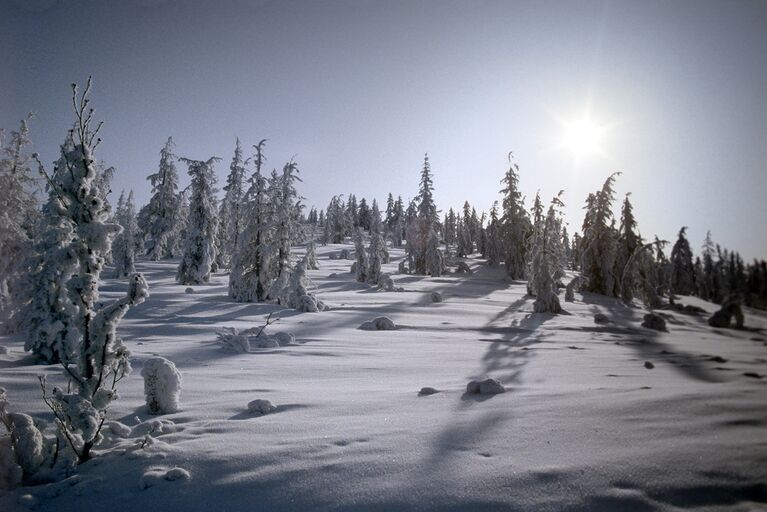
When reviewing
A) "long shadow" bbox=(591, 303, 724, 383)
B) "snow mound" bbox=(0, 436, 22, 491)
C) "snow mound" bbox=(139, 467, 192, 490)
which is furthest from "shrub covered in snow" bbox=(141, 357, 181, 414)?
"long shadow" bbox=(591, 303, 724, 383)

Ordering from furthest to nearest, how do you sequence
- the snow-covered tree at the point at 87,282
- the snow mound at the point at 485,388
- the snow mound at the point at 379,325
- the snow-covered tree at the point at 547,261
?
the snow-covered tree at the point at 547,261 → the snow mound at the point at 379,325 → the snow mound at the point at 485,388 → the snow-covered tree at the point at 87,282

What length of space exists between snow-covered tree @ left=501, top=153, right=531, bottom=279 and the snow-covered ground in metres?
32.1

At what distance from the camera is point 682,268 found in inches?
85.9

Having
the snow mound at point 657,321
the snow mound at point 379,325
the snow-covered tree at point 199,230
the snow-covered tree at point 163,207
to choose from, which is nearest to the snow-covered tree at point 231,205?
the snow-covered tree at point 163,207

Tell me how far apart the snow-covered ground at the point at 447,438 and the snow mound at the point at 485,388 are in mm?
166

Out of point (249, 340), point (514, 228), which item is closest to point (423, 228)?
point (514, 228)

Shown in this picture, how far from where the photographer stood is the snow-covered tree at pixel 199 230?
95.9ft

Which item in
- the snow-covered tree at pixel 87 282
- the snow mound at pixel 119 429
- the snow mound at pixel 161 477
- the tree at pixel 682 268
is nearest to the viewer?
the tree at pixel 682 268

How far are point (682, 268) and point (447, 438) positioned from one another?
2.55m

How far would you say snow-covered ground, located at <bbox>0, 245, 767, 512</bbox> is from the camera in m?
2.39

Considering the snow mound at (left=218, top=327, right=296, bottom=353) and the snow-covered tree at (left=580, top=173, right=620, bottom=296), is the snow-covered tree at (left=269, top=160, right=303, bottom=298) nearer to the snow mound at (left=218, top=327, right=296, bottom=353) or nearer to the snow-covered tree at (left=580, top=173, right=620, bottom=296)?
the snow mound at (left=218, top=327, right=296, bottom=353)

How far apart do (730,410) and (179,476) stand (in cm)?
443

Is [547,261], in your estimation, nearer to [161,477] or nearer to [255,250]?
[255,250]

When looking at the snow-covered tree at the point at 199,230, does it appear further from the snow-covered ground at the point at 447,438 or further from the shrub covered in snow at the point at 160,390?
the shrub covered in snow at the point at 160,390
